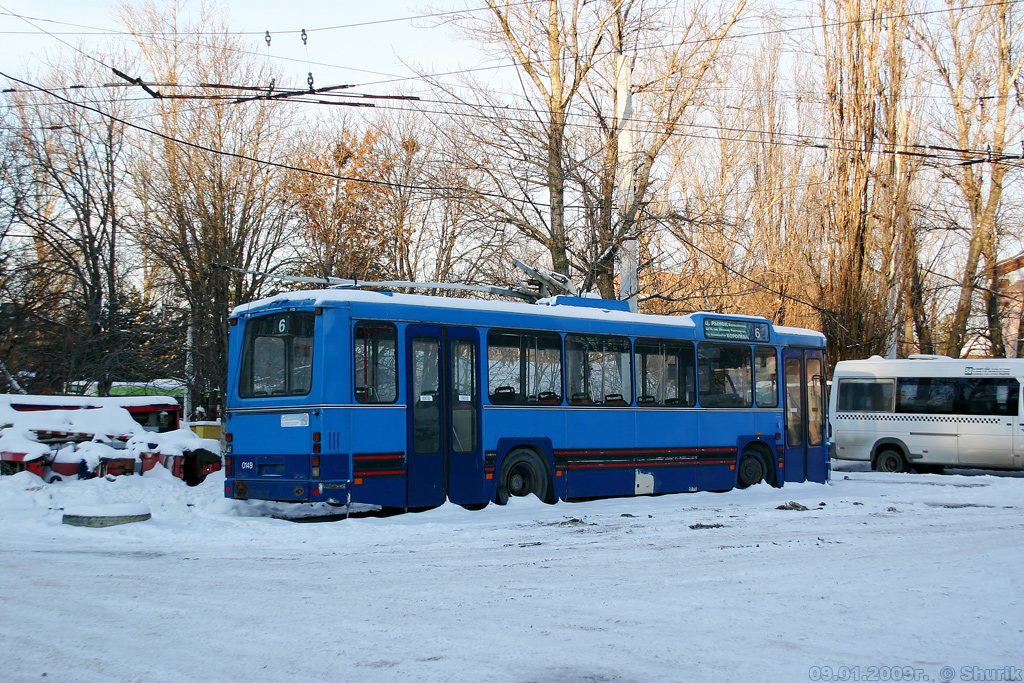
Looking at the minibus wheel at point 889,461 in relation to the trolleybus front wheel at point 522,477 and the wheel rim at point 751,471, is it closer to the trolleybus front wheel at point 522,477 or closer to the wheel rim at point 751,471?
the wheel rim at point 751,471

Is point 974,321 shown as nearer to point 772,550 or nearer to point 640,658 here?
point 772,550

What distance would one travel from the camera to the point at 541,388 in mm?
13852

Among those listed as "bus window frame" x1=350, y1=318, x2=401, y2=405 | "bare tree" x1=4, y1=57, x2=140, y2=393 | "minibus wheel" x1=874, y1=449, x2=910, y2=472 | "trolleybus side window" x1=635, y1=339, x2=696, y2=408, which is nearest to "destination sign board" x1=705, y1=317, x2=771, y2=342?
"trolleybus side window" x1=635, y1=339, x2=696, y2=408

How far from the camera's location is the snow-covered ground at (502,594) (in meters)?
5.38

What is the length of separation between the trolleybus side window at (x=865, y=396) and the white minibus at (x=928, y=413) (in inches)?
1.0

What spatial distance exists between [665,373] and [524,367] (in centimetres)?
319

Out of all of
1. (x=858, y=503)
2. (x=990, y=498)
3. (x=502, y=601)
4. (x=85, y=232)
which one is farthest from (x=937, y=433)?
(x=85, y=232)

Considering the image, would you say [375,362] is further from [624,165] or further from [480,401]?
[624,165]

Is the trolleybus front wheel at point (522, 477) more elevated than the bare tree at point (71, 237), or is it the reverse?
the bare tree at point (71, 237)

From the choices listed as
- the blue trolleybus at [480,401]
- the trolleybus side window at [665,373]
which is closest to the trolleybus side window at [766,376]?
the blue trolleybus at [480,401]

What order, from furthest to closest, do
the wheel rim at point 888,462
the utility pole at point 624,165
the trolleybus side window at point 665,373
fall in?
the wheel rim at point 888,462
the utility pole at point 624,165
the trolleybus side window at point 665,373

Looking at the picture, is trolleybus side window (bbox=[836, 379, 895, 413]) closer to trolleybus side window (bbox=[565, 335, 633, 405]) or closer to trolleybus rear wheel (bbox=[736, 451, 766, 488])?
trolleybus rear wheel (bbox=[736, 451, 766, 488])

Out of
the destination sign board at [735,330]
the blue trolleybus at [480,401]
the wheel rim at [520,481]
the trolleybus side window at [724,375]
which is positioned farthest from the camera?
the destination sign board at [735,330]

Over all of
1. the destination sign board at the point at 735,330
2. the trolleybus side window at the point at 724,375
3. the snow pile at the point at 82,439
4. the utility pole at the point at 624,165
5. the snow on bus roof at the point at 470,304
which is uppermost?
the utility pole at the point at 624,165
